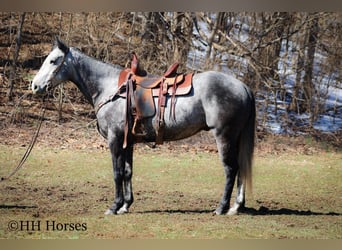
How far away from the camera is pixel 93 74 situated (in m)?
5.36

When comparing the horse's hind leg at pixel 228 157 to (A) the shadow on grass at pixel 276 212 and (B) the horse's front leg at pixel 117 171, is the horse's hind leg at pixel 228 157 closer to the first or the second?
(A) the shadow on grass at pixel 276 212

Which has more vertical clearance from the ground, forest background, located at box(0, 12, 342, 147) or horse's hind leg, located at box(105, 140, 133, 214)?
forest background, located at box(0, 12, 342, 147)

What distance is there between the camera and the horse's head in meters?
5.30

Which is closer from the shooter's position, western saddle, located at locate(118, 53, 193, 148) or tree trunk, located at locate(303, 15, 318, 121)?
western saddle, located at locate(118, 53, 193, 148)

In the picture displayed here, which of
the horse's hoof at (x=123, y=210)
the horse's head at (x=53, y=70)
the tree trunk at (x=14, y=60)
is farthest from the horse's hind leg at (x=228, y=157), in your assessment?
the tree trunk at (x=14, y=60)

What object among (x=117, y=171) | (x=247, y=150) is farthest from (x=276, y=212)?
(x=117, y=171)

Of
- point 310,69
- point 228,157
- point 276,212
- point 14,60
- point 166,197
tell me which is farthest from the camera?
point 310,69

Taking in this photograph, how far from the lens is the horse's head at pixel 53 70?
209 inches

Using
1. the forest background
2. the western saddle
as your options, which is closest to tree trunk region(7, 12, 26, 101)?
the forest background

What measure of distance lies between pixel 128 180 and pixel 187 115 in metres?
0.83

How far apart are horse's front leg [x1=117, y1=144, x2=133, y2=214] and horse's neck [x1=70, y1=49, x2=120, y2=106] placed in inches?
23.0

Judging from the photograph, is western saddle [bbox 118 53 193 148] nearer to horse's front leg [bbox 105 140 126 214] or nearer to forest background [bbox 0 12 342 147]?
horse's front leg [bbox 105 140 126 214]

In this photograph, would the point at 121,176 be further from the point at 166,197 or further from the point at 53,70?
the point at 53,70

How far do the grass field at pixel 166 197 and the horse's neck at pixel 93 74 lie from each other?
1140 mm
